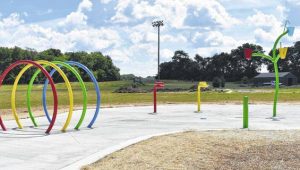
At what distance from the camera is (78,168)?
26.8 feet

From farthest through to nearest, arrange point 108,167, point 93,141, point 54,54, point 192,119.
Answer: point 54,54, point 192,119, point 93,141, point 108,167

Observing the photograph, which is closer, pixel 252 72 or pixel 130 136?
pixel 130 136

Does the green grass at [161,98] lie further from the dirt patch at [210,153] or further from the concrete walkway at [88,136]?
the dirt patch at [210,153]

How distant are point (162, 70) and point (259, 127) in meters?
95.6

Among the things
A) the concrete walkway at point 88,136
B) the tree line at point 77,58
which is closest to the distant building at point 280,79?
the tree line at point 77,58

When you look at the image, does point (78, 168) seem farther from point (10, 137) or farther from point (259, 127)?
point (259, 127)

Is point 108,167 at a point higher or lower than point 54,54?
lower

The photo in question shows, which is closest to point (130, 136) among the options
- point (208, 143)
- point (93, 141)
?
point (93, 141)

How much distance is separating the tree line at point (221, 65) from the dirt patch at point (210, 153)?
94.6m

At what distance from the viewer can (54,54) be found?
118125 millimetres

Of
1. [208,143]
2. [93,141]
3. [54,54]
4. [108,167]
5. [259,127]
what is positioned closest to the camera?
[108,167]

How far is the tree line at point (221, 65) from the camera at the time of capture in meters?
107

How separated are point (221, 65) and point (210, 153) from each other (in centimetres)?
10233

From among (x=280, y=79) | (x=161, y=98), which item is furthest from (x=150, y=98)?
(x=280, y=79)
